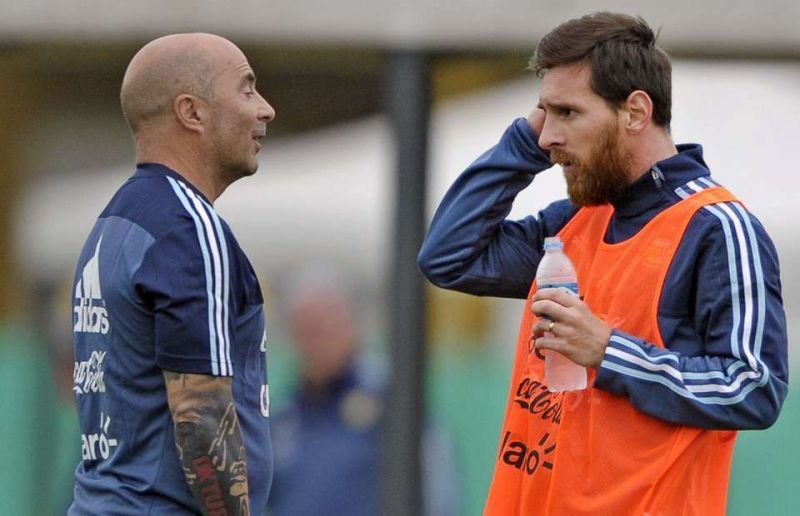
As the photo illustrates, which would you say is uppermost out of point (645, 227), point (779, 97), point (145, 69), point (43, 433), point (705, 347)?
point (779, 97)

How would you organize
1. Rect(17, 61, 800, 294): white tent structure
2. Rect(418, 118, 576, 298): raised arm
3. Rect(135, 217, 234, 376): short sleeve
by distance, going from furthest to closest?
Rect(17, 61, 800, 294): white tent structure
Rect(418, 118, 576, 298): raised arm
Rect(135, 217, 234, 376): short sleeve

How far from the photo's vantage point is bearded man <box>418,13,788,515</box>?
8.70 ft

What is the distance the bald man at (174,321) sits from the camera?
2.63 m

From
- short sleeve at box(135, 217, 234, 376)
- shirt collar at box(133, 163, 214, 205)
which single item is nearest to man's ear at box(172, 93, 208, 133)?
shirt collar at box(133, 163, 214, 205)

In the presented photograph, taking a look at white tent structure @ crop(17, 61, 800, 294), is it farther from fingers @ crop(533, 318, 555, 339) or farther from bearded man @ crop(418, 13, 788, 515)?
fingers @ crop(533, 318, 555, 339)

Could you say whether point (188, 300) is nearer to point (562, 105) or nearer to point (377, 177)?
point (562, 105)

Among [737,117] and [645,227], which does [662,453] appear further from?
[737,117]

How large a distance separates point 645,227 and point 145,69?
1085 mm

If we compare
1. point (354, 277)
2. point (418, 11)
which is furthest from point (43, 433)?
point (418, 11)

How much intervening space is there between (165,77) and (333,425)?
2632 millimetres

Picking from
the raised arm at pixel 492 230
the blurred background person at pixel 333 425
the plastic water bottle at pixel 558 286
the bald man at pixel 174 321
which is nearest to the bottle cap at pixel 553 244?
the plastic water bottle at pixel 558 286

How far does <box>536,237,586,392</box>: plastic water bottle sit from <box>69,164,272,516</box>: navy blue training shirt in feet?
1.93

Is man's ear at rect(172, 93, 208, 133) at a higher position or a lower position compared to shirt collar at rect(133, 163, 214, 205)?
higher

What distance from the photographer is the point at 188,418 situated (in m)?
2.62
